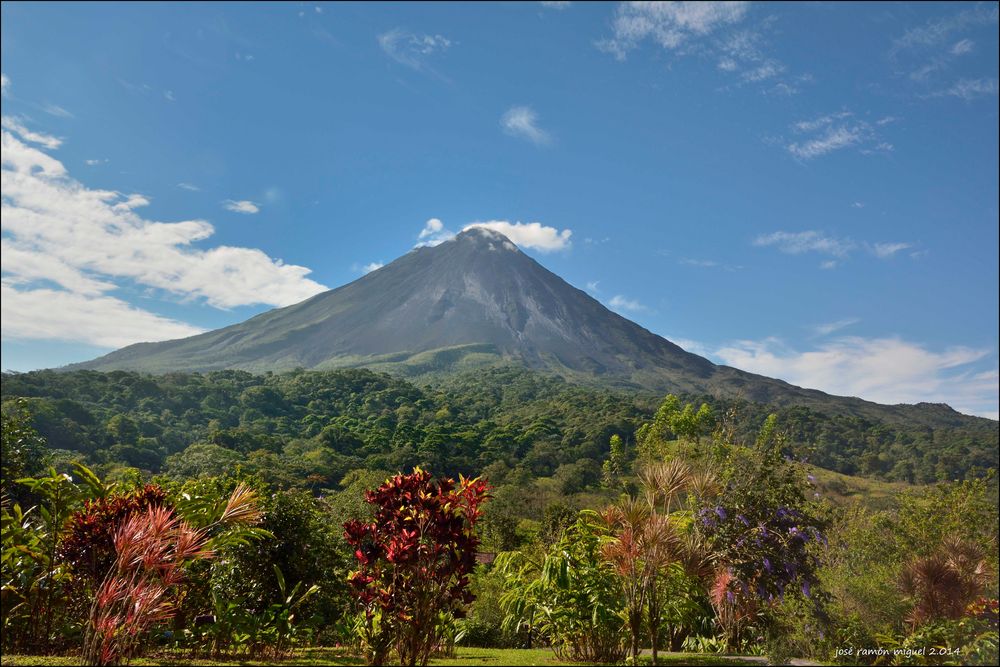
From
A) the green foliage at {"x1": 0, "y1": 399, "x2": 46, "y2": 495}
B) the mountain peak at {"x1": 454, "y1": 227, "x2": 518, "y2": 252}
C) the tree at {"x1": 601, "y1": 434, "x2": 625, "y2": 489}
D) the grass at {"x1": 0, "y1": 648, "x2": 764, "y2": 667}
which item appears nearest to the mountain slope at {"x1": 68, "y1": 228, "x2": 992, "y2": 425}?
the mountain peak at {"x1": 454, "y1": 227, "x2": 518, "y2": 252}

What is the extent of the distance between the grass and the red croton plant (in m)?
0.58

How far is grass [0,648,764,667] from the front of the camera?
3.91m

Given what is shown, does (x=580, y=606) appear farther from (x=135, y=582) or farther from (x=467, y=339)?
(x=467, y=339)

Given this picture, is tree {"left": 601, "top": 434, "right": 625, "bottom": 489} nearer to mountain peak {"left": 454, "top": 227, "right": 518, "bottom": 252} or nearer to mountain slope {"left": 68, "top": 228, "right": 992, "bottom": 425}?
mountain slope {"left": 68, "top": 228, "right": 992, "bottom": 425}

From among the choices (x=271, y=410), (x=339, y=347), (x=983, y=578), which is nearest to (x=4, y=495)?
(x=983, y=578)

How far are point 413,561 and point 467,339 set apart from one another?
134m

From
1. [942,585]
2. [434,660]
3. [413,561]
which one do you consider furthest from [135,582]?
[942,585]

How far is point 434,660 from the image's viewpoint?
5.15 m

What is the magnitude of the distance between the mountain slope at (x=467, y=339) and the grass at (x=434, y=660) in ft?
346

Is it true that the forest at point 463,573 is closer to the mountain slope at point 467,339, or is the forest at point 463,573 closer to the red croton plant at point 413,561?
the red croton plant at point 413,561

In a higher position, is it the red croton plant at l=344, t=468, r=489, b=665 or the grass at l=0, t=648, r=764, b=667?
the red croton plant at l=344, t=468, r=489, b=665

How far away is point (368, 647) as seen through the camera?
14.3 ft

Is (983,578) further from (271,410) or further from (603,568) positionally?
(271,410)

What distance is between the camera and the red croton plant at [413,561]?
4.06 meters
